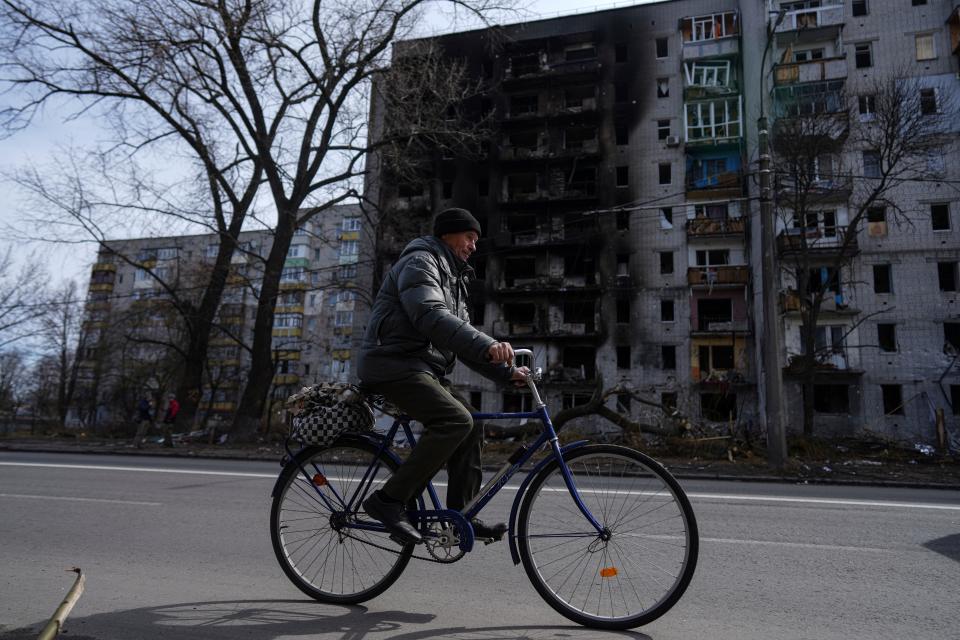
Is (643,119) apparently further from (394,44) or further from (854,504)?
(854,504)

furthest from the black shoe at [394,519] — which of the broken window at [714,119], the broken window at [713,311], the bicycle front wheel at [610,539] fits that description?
the broken window at [714,119]

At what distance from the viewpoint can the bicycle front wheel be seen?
2.98 meters

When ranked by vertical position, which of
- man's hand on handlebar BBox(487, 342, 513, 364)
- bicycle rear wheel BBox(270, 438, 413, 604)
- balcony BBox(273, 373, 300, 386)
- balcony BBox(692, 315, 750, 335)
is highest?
balcony BBox(692, 315, 750, 335)

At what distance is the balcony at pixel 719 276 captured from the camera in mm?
36812

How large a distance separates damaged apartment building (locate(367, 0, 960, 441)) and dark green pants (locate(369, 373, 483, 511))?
81.4 ft

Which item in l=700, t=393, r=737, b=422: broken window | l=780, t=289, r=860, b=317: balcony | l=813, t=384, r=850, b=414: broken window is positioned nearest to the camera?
l=813, t=384, r=850, b=414: broken window

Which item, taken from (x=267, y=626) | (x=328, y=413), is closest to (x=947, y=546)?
(x=328, y=413)

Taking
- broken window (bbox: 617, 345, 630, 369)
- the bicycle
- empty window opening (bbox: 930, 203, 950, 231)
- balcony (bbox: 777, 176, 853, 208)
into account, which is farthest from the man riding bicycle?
empty window opening (bbox: 930, 203, 950, 231)

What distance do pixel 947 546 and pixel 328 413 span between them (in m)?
4.90

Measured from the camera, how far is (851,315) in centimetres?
3403

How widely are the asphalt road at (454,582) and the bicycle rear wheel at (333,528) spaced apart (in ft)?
0.47

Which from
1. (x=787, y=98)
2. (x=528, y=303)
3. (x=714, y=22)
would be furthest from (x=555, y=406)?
(x=714, y=22)

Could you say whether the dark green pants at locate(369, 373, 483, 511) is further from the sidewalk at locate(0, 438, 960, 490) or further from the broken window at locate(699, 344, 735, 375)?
the broken window at locate(699, 344, 735, 375)

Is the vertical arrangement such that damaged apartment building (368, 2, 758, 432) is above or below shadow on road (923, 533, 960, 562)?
above
